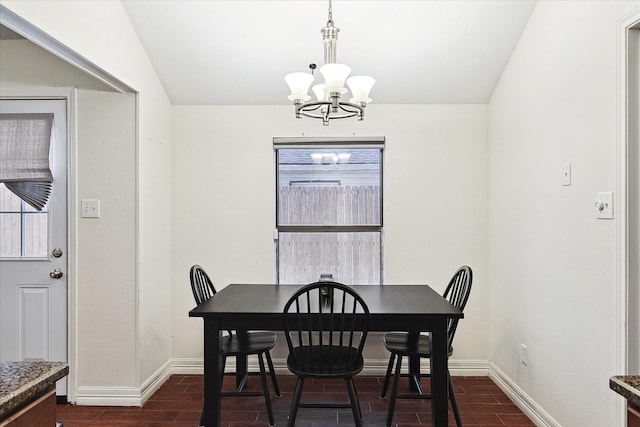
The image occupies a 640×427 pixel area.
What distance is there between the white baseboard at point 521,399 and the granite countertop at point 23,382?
7.96ft

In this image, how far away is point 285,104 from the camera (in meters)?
3.44

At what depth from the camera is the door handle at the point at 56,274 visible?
2834mm

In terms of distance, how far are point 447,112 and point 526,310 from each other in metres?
1.60

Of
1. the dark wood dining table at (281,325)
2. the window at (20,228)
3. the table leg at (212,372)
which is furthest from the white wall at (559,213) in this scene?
the window at (20,228)

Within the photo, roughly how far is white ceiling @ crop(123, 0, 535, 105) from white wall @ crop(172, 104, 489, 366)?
0.61 feet

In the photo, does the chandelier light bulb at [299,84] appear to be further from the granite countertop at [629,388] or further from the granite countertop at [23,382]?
the granite countertop at [629,388]

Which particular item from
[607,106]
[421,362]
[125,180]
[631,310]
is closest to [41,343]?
[125,180]

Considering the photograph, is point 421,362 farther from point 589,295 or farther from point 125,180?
point 125,180

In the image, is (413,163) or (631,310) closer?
(631,310)

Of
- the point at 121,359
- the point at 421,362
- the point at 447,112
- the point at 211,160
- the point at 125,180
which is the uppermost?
the point at 447,112

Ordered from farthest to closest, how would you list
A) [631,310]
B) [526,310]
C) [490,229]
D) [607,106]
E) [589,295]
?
1. [490,229]
2. [526,310]
3. [589,295]
4. [607,106]
5. [631,310]

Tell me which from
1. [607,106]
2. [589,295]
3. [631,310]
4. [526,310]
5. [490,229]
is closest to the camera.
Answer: [631,310]

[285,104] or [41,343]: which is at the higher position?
[285,104]

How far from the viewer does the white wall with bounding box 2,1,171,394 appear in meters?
2.36
